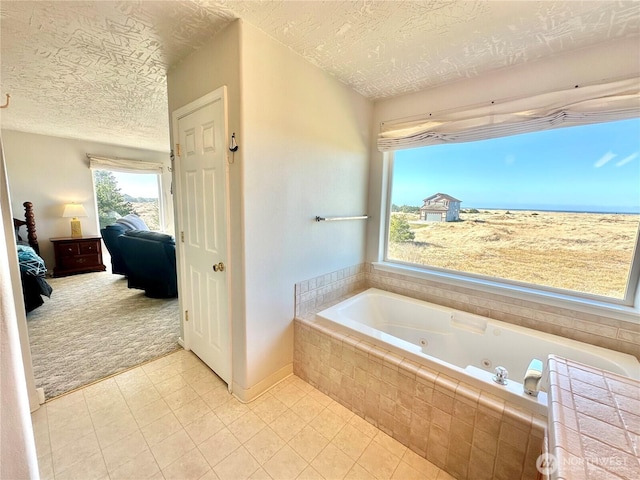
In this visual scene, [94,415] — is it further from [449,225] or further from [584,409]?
[449,225]

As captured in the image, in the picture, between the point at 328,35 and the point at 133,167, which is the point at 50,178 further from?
the point at 328,35

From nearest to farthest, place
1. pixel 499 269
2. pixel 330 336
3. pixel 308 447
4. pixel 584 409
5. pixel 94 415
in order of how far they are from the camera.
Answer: pixel 584 409
pixel 308 447
pixel 94 415
pixel 330 336
pixel 499 269

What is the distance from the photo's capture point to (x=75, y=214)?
166 inches

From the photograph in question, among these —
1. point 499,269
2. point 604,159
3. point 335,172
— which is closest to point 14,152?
point 335,172

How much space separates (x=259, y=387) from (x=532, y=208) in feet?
7.68

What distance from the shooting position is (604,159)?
64.6 inches

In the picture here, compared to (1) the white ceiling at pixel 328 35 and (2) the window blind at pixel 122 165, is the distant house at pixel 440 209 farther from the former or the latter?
(2) the window blind at pixel 122 165

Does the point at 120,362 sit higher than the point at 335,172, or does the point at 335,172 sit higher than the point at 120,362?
the point at 335,172

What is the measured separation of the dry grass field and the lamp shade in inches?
204

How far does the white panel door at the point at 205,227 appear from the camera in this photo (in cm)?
167

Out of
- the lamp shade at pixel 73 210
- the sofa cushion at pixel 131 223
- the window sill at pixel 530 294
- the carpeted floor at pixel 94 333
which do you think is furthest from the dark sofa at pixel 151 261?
the window sill at pixel 530 294

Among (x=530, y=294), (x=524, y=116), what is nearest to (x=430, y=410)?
(x=530, y=294)

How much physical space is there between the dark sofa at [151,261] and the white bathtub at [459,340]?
215 centimetres

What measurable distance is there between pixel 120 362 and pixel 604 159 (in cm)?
373
